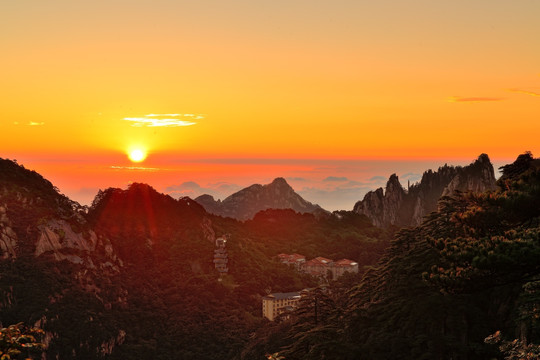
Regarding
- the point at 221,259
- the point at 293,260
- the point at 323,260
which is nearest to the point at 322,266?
the point at 323,260

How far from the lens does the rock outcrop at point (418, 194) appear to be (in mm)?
139375

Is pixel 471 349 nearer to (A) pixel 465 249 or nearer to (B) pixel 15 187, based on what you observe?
(A) pixel 465 249

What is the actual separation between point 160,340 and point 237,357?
48.9ft

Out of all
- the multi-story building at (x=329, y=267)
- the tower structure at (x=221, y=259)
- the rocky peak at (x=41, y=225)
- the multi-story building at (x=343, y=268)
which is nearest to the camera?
the rocky peak at (x=41, y=225)

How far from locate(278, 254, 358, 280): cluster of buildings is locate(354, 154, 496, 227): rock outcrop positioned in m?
31.8

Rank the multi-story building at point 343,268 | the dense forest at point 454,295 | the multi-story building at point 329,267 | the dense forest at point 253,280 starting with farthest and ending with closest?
the multi-story building at point 329,267
the multi-story building at point 343,268
the dense forest at point 253,280
the dense forest at point 454,295

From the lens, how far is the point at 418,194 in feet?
579

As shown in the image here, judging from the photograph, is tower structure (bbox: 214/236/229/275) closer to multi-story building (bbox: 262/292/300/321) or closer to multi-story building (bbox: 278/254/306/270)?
multi-story building (bbox: 262/292/300/321)

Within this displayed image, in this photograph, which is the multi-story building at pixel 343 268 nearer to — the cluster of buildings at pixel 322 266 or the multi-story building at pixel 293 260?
the cluster of buildings at pixel 322 266

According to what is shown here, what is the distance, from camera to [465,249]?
20.9 m

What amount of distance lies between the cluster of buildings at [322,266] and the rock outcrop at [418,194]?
31.8 meters

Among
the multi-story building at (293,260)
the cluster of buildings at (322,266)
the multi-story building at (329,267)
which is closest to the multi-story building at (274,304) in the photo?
the cluster of buildings at (322,266)

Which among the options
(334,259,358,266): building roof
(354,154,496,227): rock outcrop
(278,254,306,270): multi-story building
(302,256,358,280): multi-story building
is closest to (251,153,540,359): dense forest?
(302,256,358,280): multi-story building

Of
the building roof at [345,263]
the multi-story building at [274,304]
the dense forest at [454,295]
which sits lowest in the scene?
the multi-story building at [274,304]
